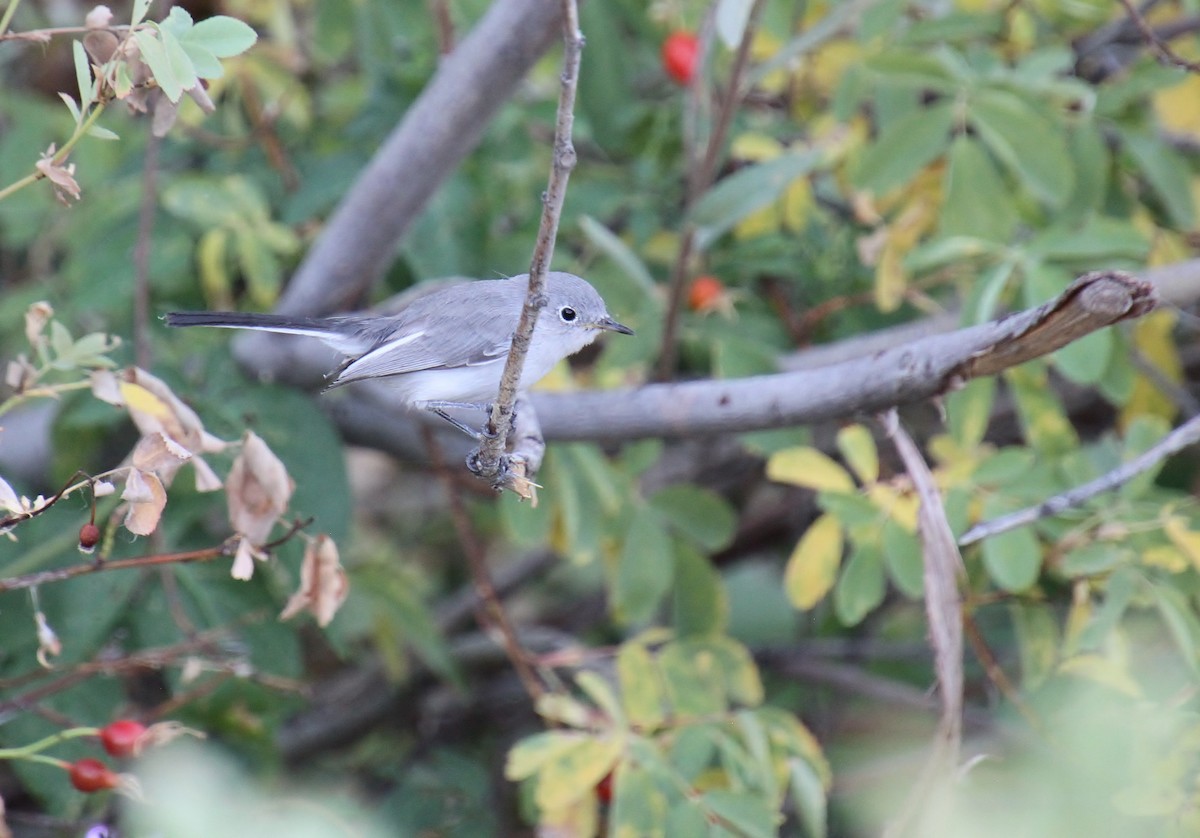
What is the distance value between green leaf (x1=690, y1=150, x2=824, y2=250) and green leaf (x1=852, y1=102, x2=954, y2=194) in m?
0.17

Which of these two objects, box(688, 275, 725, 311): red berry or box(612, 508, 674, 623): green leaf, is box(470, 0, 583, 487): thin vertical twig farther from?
box(688, 275, 725, 311): red berry

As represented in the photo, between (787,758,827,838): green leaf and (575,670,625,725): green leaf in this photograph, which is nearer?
(787,758,827,838): green leaf

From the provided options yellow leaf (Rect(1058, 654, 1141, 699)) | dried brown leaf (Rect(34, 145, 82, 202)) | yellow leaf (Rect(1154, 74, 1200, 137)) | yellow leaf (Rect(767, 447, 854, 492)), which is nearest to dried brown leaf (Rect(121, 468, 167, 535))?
dried brown leaf (Rect(34, 145, 82, 202))

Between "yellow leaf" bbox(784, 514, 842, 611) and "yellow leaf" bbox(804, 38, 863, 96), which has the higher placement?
"yellow leaf" bbox(804, 38, 863, 96)

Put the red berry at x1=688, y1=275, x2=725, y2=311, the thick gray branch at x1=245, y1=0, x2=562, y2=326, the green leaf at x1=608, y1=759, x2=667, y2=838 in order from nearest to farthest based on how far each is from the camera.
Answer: the green leaf at x1=608, y1=759, x2=667, y2=838
the thick gray branch at x1=245, y1=0, x2=562, y2=326
the red berry at x1=688, y1=275, x2=725, y2=311

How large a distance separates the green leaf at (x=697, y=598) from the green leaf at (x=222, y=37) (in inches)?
73.8

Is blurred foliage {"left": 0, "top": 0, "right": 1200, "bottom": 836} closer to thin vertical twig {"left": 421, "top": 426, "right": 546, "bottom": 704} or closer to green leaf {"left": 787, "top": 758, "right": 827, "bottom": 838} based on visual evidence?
green leaf {"left": 787, "top": 758, "right": 827, "bottom": 838}

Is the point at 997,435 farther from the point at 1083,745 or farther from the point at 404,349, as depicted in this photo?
the point at 404,349

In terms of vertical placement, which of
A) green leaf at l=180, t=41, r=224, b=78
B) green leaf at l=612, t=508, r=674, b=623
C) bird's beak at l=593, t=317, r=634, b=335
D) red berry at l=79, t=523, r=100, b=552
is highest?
green leaf at l=180, t=41, r=224, b=78

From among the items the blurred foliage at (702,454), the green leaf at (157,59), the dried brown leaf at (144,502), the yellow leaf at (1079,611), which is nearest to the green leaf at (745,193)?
the blurred foliage at (702,454)

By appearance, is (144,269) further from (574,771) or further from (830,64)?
(830,64)

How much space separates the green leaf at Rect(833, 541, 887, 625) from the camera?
8.90 ft

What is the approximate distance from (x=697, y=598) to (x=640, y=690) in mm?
573

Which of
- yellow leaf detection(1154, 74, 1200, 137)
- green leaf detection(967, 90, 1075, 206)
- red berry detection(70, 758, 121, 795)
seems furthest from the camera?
yellow leaf detection(1154, 74, 1200, 137)
